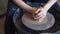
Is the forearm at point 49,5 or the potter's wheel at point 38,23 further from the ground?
the forearm at point 49,5

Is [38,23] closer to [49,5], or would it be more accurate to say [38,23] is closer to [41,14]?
[41,14]

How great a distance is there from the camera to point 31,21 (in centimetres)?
121

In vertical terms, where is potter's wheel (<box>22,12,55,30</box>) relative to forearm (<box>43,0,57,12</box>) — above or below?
below

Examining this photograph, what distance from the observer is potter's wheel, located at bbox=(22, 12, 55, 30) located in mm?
1168

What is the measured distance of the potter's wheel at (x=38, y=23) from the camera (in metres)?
1.17

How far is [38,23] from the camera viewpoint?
Answer: 3.92 ft

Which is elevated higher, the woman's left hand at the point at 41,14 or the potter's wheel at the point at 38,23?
the woman's left hand at the point at 41,14

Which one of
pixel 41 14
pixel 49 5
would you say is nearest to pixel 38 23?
pixel 41 14

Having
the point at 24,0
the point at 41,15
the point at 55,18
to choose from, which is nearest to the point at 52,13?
the point at 55,18

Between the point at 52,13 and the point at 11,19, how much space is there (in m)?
0.35

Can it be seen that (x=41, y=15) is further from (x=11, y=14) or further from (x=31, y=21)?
(x=11, y=14)

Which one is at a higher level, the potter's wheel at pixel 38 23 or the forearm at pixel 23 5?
the forearm at pixel 23 5

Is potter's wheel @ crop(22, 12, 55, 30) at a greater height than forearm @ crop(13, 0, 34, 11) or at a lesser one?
lesser

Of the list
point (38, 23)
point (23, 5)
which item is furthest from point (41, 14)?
point (23, 5)
